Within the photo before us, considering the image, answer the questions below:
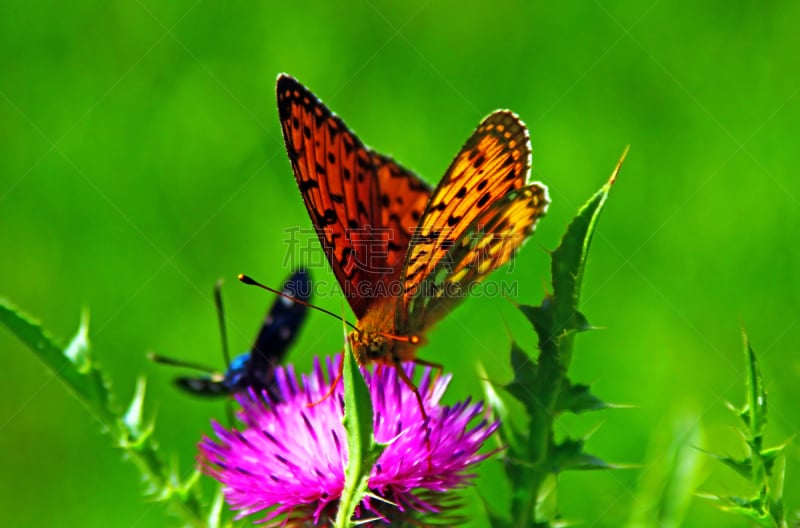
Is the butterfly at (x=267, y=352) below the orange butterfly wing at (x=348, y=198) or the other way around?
below

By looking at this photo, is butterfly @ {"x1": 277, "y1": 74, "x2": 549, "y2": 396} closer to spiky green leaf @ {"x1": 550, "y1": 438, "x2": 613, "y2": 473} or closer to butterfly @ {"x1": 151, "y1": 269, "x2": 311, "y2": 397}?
butterfly @ {"x1": 151, "y1": 269, "x2": 311, "y2": 397}

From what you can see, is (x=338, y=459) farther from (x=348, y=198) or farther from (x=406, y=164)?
(x=406, y=164)

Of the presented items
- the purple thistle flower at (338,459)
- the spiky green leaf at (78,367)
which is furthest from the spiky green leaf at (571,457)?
the spiky green leaf at (78,367)

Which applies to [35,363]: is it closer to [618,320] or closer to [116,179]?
[116,179]

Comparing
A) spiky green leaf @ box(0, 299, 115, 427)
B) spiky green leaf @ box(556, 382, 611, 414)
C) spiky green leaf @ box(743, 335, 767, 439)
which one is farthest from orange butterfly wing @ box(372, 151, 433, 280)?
spiky green leaf @ box(743, 335, 767, 439)

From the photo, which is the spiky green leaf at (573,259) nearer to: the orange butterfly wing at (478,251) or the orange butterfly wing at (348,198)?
the orange butterfly wing at (478,251)

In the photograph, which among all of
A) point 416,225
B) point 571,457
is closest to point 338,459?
point 571,457
